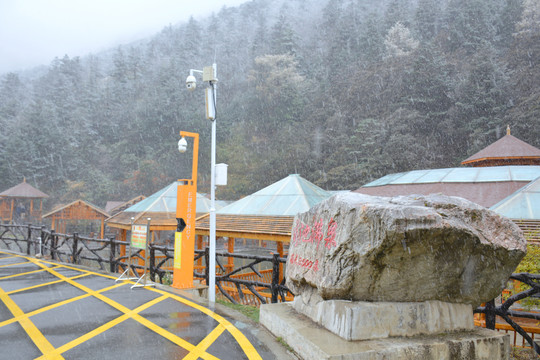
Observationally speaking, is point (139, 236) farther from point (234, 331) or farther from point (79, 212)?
point (79, 212)

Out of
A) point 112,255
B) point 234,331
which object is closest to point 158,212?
point 112,255

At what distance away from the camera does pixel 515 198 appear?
10609 mm

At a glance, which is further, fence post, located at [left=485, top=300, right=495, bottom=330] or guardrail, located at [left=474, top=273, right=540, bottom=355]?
fence post, located at [left=485, top=300, right=495, bottom=330]

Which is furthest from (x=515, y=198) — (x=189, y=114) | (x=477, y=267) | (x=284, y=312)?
(x=189, y=114)

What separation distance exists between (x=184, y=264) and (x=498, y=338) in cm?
571

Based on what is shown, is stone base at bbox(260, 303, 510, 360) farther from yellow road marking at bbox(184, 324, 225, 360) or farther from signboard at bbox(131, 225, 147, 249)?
signboard at bbox(131, 225, 147, 249)

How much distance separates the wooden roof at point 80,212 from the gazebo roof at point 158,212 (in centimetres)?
980

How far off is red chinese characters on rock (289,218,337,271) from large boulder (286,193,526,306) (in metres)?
0.02

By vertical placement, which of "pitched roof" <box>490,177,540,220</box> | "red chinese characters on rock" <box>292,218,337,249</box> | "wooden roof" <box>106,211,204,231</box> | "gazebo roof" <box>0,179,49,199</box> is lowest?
"wooden roof" <box>106,211,204,231</box>

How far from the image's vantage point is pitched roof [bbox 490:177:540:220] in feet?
32.6

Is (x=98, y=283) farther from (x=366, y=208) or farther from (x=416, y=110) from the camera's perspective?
(x=416, y=110)

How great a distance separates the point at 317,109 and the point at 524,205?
115 ft

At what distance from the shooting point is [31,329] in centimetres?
512

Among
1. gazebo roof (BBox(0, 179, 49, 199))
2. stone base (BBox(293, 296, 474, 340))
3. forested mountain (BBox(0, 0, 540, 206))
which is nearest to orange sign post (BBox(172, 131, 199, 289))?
stone base (BBox(293, 296, 474, 340))
